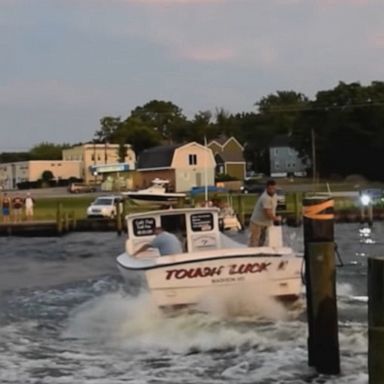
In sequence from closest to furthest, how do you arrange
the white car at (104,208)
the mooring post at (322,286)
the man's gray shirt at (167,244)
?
the mooring post at (322,286), the man's gray shirt at (167,244), the white car at (104,208)

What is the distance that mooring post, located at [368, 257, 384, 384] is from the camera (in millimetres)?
8648

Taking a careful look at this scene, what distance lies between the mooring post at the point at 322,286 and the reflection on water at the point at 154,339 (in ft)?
1.30

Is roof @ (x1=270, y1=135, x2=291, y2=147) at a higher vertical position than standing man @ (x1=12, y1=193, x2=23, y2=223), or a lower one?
higher

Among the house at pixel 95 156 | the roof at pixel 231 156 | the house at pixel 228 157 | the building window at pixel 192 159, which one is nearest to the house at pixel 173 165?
the building window at pixel 192 159

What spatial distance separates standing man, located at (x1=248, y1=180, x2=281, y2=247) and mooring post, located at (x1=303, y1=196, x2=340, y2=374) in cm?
659

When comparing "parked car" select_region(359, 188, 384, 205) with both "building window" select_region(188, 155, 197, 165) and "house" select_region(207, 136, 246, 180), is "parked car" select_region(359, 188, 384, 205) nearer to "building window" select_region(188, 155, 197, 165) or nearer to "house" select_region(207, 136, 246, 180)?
"building window" select_region(188, 155, 197, 165)

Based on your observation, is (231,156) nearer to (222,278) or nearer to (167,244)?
(167,244)

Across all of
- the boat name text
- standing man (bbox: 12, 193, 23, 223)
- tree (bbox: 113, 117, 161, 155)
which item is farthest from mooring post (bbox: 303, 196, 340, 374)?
tree (bbox: 113, 117, 161, 155)

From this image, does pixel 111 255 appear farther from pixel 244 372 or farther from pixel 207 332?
pixel 244 372

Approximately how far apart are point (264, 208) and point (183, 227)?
6.93 feet

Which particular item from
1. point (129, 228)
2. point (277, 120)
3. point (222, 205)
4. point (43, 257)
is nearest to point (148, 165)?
point (277, 120)

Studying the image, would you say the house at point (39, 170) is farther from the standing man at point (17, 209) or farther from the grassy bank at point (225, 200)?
the standing man at point (17, 209)

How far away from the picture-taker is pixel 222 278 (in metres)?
19.0

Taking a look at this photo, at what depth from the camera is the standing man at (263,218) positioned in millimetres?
20266
